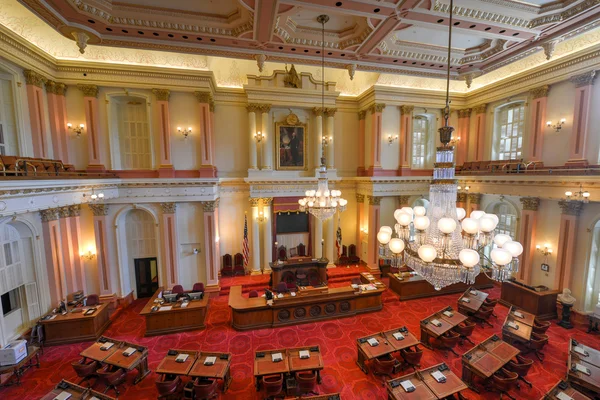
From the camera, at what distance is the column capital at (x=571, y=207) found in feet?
27.0

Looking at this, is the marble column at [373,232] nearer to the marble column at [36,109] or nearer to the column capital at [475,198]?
the column capital at [475,198]

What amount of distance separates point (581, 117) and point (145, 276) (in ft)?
55.2

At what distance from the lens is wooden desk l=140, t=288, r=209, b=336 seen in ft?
25.9

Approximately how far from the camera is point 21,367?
6379mm

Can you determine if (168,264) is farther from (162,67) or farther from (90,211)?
(162,67)

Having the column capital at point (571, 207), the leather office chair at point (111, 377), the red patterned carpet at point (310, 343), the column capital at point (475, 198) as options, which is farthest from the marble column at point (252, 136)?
the column capital at point (571, 207)

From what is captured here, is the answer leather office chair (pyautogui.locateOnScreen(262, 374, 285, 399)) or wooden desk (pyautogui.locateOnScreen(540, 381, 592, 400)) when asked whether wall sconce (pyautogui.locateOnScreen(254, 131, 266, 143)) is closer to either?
leather office chair (pyautogui.locateOnScreen(262, 374, 285, 399))

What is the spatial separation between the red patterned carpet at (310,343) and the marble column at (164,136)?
17.5 feet

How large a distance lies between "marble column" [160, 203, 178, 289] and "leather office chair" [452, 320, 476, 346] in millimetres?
9811

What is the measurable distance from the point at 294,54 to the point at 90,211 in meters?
9.26

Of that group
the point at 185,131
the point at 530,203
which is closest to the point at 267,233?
the point at 185,131

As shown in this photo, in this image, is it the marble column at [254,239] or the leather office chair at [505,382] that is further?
the marble column at [254,239]

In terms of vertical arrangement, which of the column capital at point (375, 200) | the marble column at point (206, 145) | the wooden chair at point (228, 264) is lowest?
the wooden chair at point (228, 264)

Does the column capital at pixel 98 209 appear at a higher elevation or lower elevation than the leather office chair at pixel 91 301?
higher
